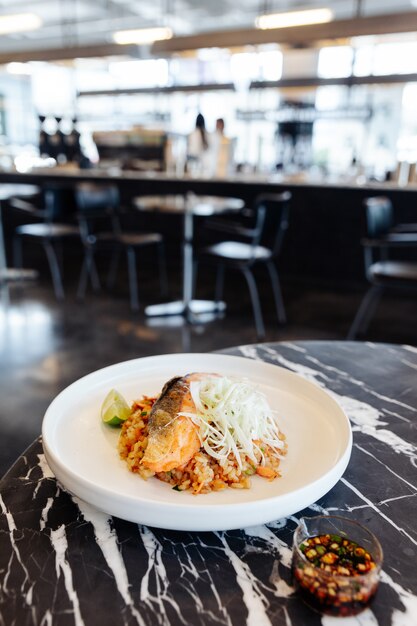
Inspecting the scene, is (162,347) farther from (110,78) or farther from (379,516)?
(110,78)

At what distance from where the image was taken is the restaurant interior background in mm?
3348

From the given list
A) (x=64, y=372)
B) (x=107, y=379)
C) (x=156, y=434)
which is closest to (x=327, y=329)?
(x=64, y=372)

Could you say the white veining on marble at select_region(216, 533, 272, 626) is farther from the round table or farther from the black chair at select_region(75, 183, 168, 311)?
the black chair at select_region(75, 183, 168, 311)

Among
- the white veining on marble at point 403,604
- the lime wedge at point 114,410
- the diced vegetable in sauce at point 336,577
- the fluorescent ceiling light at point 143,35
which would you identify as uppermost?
the fluorescent ceiling light at point 143,35

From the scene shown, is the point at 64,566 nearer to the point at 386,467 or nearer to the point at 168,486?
the point at 168,486

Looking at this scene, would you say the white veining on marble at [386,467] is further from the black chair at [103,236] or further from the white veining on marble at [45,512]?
the black chair at [103,236]

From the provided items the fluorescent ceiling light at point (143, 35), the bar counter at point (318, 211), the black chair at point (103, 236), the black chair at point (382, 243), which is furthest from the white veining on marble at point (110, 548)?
the fluorescent ceiling light at point (143, 35)

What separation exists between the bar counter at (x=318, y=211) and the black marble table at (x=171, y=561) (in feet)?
12.8

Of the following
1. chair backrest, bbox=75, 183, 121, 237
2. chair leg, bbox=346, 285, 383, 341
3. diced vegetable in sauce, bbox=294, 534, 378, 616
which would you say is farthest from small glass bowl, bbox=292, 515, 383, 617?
chair backrest, bbox=75, 183, 121, 237

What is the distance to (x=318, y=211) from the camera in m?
4.58

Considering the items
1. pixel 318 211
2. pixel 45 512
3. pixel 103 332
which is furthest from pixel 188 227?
pixel 45 512

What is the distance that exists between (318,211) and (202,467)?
4.22m

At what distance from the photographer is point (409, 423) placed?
897mm

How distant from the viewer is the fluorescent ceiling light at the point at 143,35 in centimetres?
583
